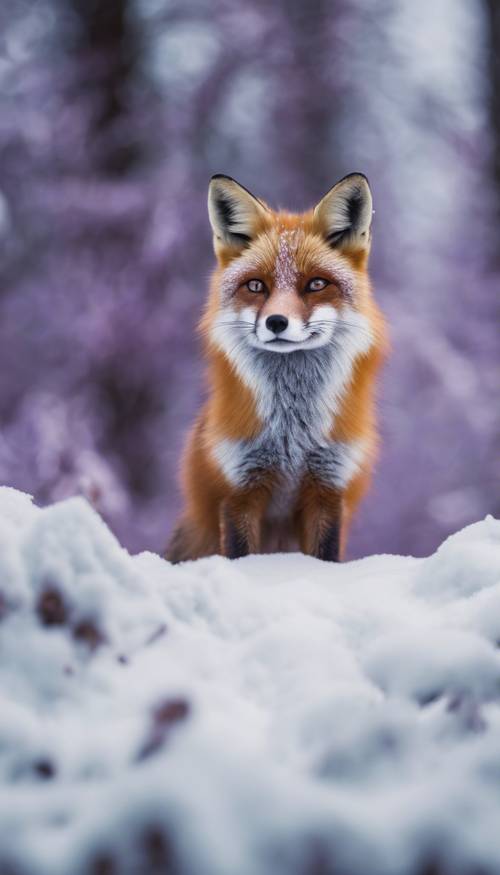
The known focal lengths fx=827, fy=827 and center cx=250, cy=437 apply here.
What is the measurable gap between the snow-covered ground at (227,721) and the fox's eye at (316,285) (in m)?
1.10

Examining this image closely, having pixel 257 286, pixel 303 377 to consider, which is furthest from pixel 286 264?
pixel 303 377

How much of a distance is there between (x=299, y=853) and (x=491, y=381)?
5441 millimetres

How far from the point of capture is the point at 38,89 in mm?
6020

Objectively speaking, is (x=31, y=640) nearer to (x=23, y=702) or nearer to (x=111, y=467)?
(x=23, y=702)

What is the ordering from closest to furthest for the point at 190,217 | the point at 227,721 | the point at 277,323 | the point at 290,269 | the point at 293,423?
the point at 227,721 < the point at 277,323 < the point at 290,269 < the point at 293,423 < the point at 190,217

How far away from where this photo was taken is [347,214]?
9.39 ft

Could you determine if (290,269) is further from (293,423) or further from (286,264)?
(293,423)

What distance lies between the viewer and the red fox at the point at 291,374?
109 inches

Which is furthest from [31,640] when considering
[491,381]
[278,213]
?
[491,381]

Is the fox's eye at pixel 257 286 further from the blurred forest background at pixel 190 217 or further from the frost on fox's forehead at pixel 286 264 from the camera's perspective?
the blurred forest background at pixel 190 217

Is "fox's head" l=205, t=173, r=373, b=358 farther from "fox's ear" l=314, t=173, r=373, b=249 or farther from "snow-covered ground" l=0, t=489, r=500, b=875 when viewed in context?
"snow-covered ground" l=0, t=489, r=500, b=875

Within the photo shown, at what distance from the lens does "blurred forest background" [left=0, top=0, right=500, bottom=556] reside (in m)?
5.84

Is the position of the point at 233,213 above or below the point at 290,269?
above

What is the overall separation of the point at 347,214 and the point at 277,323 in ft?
1.96
